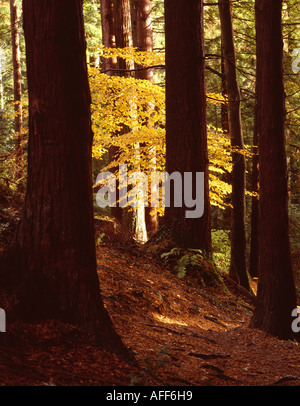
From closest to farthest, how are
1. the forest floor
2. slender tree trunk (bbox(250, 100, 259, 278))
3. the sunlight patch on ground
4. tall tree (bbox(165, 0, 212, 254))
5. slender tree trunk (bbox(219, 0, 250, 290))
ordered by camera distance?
the forest floor < the sunlight patch on ground < tall tree (bbox(165, 0, 212, 254)) < slender tree trunk (bbox(219, 0, 250, 290)) < slender tree trunk (bbox(250, 100, 259, 278))

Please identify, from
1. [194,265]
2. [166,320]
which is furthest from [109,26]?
[166,320]

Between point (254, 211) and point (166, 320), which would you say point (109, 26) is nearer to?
point (254, 211)

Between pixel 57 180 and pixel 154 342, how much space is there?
253 centimetres

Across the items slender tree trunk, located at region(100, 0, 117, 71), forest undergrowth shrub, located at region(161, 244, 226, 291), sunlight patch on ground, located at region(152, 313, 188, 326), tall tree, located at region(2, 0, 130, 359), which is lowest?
sunlight patch on ground, located at region(152, 313, 188, 326)

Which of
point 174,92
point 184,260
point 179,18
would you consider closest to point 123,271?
point 184,260

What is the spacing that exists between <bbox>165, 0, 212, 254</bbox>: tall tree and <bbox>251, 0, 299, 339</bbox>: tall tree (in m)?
2.67

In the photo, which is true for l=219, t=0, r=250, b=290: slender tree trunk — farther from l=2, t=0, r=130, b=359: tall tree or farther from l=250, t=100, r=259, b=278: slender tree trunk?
l=2, t=0, r=130, b=359: tall tree

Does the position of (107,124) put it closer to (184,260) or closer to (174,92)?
(174,92)

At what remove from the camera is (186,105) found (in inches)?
382

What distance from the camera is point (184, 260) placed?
9.67m

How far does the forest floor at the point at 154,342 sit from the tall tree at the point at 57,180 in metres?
0.23

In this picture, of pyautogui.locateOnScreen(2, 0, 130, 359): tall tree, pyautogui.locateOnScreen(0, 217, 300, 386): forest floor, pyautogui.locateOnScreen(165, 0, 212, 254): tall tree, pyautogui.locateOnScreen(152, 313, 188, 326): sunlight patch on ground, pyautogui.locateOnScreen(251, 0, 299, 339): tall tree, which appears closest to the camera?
pyautogui.locateOnScreen(0, 217, 300, 386): forest floor

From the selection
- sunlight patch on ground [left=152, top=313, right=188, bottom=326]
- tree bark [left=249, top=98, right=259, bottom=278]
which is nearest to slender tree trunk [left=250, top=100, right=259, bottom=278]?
tree bark [left=249, top=98, right=259, bottom=278]

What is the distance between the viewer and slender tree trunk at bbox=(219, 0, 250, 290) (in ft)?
39.9
